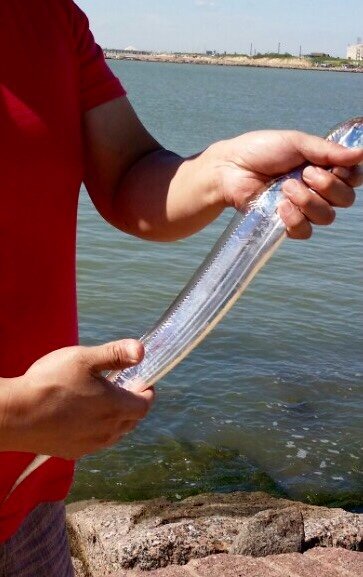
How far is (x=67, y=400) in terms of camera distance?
5.90 ft

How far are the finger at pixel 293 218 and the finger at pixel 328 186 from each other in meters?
0.07

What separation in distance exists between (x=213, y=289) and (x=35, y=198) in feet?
1.66

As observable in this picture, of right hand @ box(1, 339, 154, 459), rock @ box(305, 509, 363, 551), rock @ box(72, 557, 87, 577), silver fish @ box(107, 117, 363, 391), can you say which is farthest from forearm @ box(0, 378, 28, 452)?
rock @ box(305, 509, 363, 551)

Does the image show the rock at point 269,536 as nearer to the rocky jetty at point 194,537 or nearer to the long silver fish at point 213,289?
the rocky jetty at point 194,537

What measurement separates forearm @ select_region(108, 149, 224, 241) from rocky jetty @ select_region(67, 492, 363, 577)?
2.41 meters

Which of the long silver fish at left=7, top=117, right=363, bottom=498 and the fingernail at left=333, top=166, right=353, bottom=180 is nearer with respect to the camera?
the fingernail at left=333, top=166, right=353, bottom=180

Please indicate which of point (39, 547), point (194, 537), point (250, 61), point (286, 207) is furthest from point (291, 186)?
point (250, 61)

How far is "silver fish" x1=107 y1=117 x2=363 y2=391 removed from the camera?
7.08ft

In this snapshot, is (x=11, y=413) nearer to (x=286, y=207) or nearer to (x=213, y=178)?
(x=286, y=207)

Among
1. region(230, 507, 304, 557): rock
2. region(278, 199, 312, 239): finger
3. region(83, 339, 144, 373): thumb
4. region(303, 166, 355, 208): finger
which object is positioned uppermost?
region(303, 166, 355, 208): finger

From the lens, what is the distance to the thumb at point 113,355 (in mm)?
1802

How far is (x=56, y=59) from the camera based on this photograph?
7.31 ft

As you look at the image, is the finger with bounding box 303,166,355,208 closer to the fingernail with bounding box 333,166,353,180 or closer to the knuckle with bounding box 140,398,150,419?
the fingernail with bounding box 333,166,353,180

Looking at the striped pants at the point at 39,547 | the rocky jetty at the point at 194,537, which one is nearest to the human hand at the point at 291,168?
the striped pants at the point at 39,547
